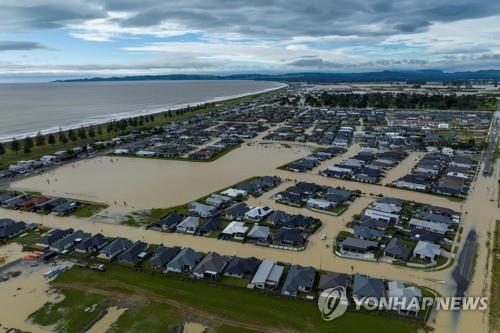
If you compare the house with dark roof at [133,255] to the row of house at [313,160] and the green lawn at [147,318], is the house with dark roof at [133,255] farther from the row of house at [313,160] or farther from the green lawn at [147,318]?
the row of house at [313,160]

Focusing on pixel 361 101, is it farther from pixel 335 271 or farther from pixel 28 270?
pixel 28 270

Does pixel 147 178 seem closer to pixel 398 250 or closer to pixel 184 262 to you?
pixel 184 262

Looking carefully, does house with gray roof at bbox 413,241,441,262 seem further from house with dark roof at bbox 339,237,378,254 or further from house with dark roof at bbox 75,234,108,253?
house with dark roof at bbox 75,234,108,253

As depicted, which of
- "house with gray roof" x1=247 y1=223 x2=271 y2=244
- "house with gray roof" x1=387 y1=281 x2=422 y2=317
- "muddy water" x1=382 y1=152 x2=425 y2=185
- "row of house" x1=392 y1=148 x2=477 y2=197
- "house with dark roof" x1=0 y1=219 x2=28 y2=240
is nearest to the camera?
"house with gray roof" x1=387 y1=281 x2=422 y2=317

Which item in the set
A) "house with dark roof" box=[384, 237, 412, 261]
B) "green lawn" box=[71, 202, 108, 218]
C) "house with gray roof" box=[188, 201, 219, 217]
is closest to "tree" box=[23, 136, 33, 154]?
"green lawn" box=[71, 202, 108, 218]

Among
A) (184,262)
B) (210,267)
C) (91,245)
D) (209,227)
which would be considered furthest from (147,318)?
(209,227)

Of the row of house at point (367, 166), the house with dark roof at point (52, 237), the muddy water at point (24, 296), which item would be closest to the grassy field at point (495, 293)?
the row of house at point (367, 166)

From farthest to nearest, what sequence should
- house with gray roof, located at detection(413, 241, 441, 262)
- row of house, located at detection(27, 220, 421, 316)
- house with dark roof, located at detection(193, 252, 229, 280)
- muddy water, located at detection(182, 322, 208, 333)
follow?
house with gray roof, located at detection(413, 241, 441, 262)
house with dark roof, located at detection(193, 252, 229, 280)
row of house, located at detection(27, 220, 421, 316)
muddy water, located at detection(182, 322, 208, 333)
